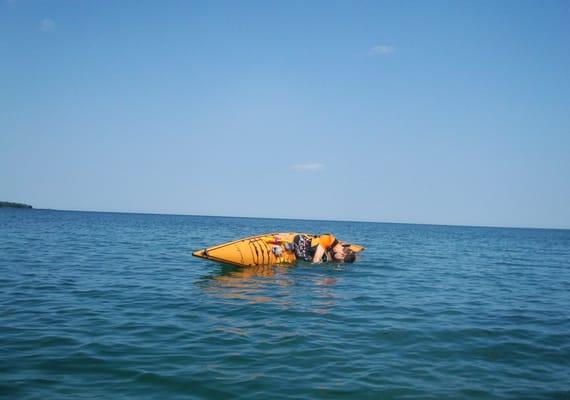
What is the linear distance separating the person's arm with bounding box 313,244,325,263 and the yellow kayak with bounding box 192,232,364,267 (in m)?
0.96

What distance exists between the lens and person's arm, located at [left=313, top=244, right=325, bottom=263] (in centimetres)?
1980

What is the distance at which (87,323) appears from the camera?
8.34 m

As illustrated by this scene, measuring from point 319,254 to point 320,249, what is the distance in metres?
0.27

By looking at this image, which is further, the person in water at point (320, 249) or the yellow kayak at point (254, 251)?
the person in water at point (320, 249)

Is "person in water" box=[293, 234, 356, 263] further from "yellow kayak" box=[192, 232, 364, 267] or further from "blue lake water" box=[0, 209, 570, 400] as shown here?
"blue lake water" box=[0, 209, 570, 400]

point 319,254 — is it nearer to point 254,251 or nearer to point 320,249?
point 320,249

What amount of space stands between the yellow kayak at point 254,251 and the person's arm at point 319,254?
3.14 feet

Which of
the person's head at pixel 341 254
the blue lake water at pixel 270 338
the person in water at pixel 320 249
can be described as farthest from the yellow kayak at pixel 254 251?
the person's head at pixel 341 254

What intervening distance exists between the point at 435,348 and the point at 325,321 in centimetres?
241

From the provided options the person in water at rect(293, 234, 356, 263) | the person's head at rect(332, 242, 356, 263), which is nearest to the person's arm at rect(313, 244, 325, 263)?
the person in water at rect(293, 234, 356, 263)

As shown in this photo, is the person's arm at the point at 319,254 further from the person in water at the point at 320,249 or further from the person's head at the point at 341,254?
the person's head at the point at 341,254

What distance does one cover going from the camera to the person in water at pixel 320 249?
1983 cm

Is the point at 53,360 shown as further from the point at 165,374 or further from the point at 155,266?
the point at 155,266

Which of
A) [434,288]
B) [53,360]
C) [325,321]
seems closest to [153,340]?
[53,360]
